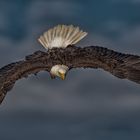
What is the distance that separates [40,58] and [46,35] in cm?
91

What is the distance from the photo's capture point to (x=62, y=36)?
27.0 meters

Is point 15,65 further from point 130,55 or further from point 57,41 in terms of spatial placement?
point 130,55

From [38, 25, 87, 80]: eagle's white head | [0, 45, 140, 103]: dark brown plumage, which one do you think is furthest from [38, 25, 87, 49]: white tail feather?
[0, 45, 140, 103]: dark brown plumage

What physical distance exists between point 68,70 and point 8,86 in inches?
56.5

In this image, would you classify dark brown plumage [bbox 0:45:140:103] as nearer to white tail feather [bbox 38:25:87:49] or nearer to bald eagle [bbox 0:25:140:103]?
bald eagle [bbox 0:25:140:103]

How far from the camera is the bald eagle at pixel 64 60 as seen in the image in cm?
2553

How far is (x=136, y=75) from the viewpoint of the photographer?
2473 centimetres

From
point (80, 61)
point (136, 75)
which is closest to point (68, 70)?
point (80, 61)

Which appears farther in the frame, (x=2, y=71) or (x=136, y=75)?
(x=2, y=71)

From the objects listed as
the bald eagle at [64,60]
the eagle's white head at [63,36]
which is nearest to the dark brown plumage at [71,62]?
the bald eagle at [64,60]

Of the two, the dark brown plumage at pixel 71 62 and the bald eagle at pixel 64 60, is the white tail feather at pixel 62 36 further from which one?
the dark brown plumage at pixel 71 62

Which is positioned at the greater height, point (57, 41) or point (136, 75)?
point (57, 41)

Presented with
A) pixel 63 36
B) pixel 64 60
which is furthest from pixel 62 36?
pixel 64 60

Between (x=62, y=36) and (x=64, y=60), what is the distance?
923mm
